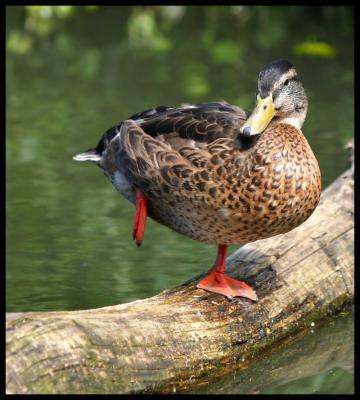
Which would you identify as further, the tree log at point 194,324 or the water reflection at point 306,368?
the water reflection at point 306,368

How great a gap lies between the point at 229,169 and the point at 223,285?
682 millimetres

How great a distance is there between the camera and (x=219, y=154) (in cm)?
488

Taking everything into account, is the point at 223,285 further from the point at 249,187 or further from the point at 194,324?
the point at 249,187

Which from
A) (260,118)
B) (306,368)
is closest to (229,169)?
(260,118)

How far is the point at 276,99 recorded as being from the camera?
5.03 m

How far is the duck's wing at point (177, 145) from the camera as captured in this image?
491 cm

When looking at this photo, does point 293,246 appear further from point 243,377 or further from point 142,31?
point 142,31

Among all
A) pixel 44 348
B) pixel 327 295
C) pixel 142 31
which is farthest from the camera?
pixel 142 31

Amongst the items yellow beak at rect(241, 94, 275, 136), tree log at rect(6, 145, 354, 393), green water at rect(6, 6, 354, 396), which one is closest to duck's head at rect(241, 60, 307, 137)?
yellow beak at rect(241, 94, 275, 136)

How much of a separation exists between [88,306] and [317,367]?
144 centimetres

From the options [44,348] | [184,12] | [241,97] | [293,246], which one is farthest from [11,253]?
[184,12]

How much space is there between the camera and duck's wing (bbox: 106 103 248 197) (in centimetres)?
491

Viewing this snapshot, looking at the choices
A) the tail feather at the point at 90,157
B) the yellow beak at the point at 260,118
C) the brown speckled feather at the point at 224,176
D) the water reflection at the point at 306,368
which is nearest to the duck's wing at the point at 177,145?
the brown speckled feather at the point at 224,176

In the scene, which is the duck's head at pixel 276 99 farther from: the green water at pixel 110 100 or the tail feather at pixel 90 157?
the green water at pixel 110 100
